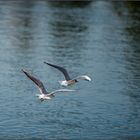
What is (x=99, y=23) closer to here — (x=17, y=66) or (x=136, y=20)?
(x=136, y=20)

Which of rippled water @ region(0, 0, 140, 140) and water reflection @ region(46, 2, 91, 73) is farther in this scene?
water reflection @ region(46, 2, 91, 73)

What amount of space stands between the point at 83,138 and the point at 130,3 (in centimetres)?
6782

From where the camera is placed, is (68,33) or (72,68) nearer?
(72,68)

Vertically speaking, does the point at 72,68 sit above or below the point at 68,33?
below

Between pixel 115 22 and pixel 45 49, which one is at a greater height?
pixel 115 22

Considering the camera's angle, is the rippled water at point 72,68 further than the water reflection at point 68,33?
No

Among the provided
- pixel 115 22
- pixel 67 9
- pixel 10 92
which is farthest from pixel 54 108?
pixel 67 9

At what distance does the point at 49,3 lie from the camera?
4048 inches

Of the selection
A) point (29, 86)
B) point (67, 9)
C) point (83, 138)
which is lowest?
point (83, 138)

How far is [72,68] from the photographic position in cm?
5891

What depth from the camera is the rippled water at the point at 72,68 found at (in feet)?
141

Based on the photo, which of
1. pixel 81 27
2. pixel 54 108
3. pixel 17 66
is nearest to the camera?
pixel 54 108

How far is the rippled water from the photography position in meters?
43.1

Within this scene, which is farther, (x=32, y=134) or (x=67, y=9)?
(x=67, y=9)
